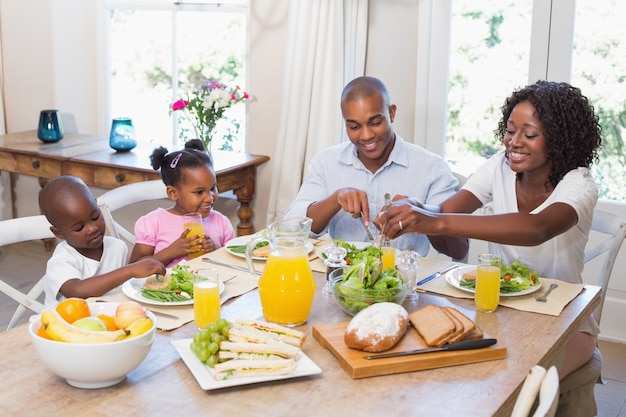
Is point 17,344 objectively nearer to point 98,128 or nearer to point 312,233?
point 312,233

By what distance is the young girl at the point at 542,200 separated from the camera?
2066 mm

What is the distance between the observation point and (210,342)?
152 cm

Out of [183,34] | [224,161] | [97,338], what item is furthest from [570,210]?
[183,34]

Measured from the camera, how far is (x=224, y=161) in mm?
3781

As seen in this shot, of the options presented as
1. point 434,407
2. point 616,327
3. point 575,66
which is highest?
point 575,66

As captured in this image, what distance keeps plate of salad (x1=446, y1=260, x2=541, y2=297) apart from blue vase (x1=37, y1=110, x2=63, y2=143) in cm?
259

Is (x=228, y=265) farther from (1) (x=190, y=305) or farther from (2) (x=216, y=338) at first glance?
(2) (x=216, y=338)

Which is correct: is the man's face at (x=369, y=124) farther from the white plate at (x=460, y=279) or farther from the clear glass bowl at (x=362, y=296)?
the clear glass bowl at (x=362, y=296)

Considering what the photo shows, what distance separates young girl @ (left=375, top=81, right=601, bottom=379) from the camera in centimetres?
207

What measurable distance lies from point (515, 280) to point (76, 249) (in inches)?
45.8

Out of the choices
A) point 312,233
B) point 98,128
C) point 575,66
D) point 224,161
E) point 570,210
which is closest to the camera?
point 570,210

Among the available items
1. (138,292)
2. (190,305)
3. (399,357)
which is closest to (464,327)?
(399,357)

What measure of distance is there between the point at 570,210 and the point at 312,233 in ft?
2.57

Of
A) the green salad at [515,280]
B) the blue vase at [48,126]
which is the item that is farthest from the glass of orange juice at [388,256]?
the blue vase at [48,126]
